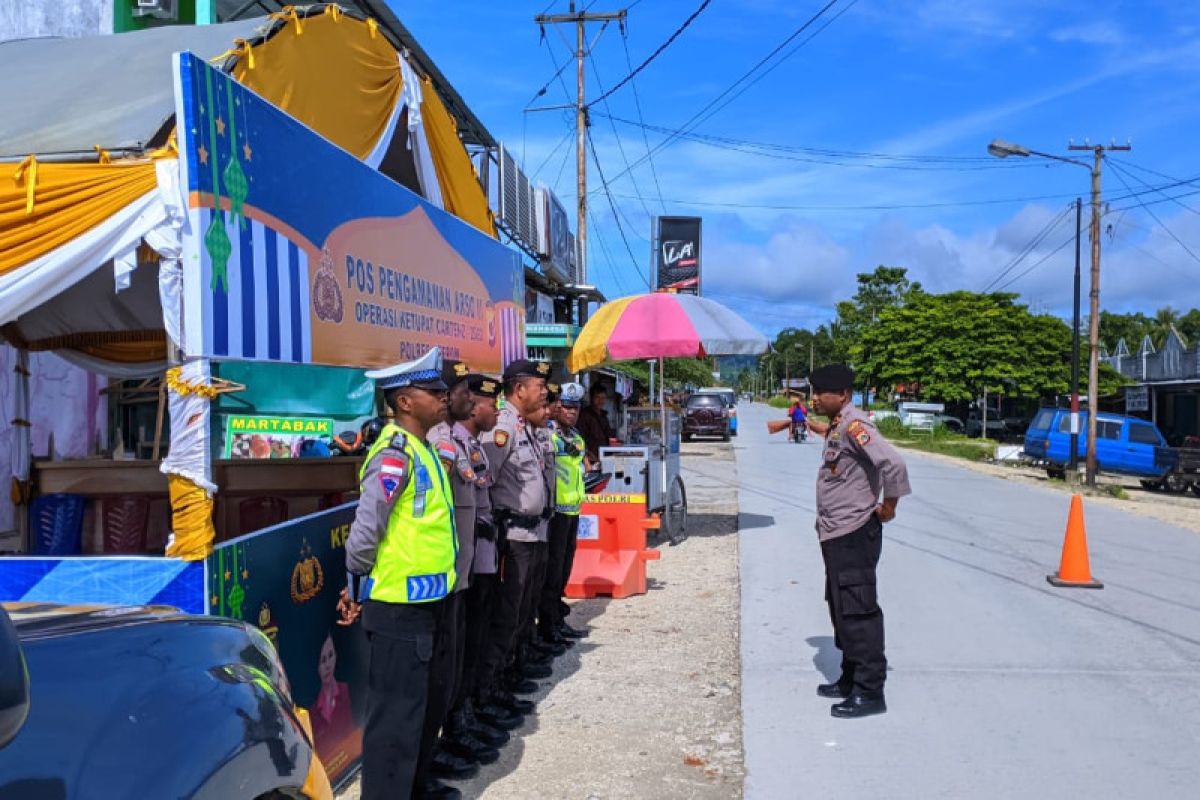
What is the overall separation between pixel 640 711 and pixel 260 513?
95.9 inches

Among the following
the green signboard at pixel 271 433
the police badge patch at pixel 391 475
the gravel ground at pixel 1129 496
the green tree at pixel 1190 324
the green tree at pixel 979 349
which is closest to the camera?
the police badge patch at pixel 391 475

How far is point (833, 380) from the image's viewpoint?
5.61 meters

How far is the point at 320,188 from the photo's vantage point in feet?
14.8

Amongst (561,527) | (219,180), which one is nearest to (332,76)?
(219,180)

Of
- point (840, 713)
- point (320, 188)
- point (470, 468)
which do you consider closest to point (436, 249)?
point (320, 188)

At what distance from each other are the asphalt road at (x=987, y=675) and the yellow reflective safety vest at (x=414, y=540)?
6.29ft

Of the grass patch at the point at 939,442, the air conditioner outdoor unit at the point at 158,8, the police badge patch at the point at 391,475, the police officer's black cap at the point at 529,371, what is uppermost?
the air conditioner outdoor unit at the point at 158,8

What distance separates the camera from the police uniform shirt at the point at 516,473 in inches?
216

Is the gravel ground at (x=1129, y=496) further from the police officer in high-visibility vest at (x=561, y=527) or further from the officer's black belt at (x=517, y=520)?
the officer's black belt at (x=517, y=520)

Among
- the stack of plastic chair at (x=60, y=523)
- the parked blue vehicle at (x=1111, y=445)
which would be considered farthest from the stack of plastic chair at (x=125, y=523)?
the parked blue vehicle at (x=1111, y=445)

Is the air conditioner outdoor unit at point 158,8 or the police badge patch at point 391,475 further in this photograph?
Result: the air conditioner outdoor unit at point 158,8

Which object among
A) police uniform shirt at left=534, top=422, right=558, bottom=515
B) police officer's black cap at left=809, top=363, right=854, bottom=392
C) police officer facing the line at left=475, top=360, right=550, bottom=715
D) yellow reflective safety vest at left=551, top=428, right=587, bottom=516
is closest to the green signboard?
yellow reflective safety vest at left=551, top=428, right=587, bottom=516

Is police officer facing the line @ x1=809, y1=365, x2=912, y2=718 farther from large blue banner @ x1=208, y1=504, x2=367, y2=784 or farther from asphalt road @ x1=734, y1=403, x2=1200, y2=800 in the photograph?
large blue banner @ x1=208, y1=504, x2=367, y2=784

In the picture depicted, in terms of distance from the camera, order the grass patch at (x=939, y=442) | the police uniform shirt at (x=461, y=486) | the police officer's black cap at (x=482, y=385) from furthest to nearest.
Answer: the grass patch at (x=939, y=442), the police officer's black cap at (x=482, y=385), the police uniform shirt at (x=461, y=486)
